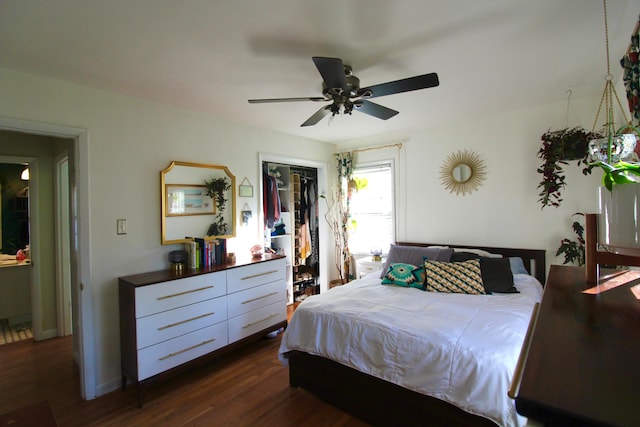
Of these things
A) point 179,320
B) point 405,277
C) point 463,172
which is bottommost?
point 179,320

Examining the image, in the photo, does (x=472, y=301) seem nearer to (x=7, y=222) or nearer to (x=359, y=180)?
(x=359, y=180)

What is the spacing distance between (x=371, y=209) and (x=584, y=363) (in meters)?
4.12

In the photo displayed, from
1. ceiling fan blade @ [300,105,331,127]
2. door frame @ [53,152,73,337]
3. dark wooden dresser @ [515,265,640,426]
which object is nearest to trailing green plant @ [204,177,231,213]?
ceiling fan blade @ [300,105,331,127]

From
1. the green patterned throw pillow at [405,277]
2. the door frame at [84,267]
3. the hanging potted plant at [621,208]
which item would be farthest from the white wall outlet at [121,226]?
the hanging potted plant at [621,208]

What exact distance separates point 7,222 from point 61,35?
13.7ft

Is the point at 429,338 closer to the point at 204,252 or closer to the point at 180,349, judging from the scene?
the point at 180,349

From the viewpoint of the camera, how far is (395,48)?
1.99m

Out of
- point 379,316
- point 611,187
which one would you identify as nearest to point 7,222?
point 379,316

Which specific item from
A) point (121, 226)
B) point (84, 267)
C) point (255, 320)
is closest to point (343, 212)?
point (255, 320)

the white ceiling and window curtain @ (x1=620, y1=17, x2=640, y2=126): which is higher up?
the white ceiling

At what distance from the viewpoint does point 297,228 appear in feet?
15.8

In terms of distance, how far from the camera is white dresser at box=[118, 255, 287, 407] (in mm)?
2396

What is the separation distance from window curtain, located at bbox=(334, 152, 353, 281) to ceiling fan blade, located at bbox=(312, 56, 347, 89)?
2776 millimetres

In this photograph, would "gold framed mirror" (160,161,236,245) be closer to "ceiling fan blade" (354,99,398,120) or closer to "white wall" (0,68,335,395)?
"white wall" (0,68,335,395)
